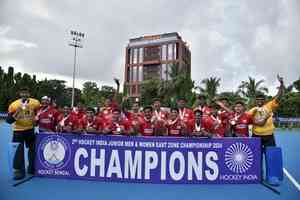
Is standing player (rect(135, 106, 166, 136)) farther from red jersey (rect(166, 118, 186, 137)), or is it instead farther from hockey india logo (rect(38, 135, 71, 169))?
hockey india logo (rect(38, 135, 71, 169))

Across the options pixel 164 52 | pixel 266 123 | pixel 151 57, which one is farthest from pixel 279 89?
pixel 151 57

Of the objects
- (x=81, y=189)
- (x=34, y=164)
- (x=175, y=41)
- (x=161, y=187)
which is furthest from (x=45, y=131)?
(x=175, y=41)

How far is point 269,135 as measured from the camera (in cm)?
646

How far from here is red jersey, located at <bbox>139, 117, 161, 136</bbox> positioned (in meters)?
6.84

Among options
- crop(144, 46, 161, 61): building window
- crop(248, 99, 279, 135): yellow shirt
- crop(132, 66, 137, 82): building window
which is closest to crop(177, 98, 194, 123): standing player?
crop(248, 99, 279, 135): yellow shirt

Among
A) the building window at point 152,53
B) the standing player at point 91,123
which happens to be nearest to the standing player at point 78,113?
the standing player at point 91,123

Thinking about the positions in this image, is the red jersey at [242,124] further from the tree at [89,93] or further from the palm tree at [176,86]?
the tree at [89,93]

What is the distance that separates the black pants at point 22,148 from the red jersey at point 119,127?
62.6 inches

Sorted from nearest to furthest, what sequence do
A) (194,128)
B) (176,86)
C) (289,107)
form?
(194,128), (176,86), (289,107)

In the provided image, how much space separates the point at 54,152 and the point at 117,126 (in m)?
1.44

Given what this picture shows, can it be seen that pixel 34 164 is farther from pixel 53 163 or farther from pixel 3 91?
pixel 3 91

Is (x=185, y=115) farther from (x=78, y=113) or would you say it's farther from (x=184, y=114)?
(x=78, y=113)

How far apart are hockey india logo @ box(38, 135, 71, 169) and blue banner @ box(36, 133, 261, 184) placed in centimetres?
28

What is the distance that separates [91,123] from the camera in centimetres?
756
